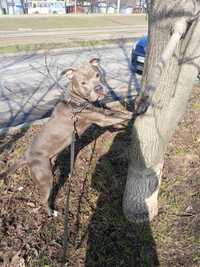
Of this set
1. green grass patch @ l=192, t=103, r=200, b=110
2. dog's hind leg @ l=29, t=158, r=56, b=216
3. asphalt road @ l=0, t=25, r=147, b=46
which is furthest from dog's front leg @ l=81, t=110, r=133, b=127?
asphalt road @ l=0, t=25, r=147, b=46

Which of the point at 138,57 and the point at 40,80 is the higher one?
the point at 138,57

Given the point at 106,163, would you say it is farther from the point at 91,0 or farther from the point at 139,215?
the point at 91,0

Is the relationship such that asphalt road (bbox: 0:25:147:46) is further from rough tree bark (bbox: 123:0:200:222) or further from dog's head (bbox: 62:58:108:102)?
rough tree bark (bbox: 123:0:200:222)

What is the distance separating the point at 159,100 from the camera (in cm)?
309

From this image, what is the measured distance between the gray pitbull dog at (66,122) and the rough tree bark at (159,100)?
2.05 ft

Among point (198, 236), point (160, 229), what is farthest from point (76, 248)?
point (198, 236)

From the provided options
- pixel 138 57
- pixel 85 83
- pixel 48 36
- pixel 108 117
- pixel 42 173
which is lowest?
pixel 48 36

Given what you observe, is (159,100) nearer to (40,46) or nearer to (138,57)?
(138,57)

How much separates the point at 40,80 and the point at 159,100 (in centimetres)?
741

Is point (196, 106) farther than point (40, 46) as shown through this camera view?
No

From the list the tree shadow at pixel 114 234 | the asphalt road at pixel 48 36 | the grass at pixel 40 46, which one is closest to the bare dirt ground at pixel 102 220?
the tree shadow at pixel 114 234

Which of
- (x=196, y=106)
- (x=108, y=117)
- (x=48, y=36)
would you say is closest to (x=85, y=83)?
(x=108, y=117)

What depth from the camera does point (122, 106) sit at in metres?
7.09

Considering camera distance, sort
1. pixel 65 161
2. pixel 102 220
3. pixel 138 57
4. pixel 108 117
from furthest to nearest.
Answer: pixel 138 57, pixel 65 161, pixel 102 220, pixel 108 117
